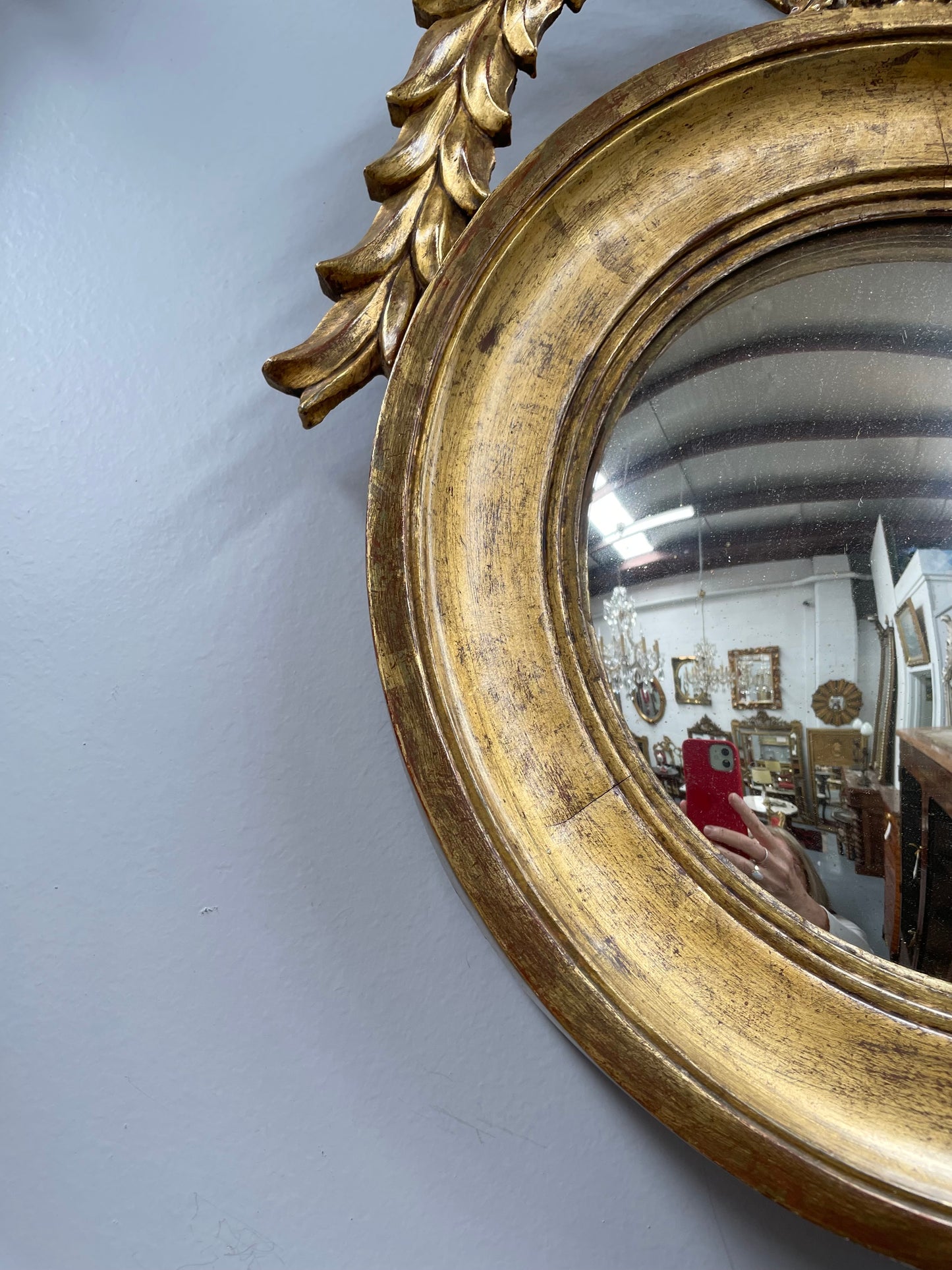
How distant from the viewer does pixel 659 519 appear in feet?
1.27

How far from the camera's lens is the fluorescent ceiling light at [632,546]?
1.27ft

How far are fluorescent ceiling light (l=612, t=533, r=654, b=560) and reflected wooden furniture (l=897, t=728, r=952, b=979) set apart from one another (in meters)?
0.15

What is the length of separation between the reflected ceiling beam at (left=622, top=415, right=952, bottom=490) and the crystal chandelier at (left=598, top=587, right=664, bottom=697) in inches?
2.5

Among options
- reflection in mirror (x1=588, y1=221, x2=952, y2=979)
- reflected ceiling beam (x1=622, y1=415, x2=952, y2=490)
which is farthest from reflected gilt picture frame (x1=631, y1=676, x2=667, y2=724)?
reflected ceiling beam (x1=622, y1=415, x2=952, y2=490)

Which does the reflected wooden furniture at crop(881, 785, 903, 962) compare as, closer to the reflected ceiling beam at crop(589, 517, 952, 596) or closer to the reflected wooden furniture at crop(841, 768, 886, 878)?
the reflected wooden furniture at crop(841, 768, 886, 878)

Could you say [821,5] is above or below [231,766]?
above

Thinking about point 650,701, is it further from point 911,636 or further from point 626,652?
point 911,636

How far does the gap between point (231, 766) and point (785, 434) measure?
0.33m

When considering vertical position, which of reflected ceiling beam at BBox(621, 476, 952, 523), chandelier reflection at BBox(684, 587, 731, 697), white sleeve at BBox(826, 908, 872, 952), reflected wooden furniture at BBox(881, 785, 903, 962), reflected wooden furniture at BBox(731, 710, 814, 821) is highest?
reflected ceiling beam at BBox(621, 476, 952, 523)

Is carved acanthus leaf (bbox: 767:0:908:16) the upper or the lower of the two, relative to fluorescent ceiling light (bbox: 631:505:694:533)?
upper

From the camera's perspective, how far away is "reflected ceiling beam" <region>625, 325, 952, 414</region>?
0.40 metres

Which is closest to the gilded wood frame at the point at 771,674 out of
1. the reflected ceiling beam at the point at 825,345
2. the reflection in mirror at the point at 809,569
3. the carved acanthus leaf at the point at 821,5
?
the reflection in mirror at the point at 809,569

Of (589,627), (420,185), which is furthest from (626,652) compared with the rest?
(420,185)

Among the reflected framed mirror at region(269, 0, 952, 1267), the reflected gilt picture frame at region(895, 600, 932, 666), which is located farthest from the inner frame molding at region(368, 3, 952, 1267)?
the reflected gilt picture frame at region(895, 600, 932, 666)
